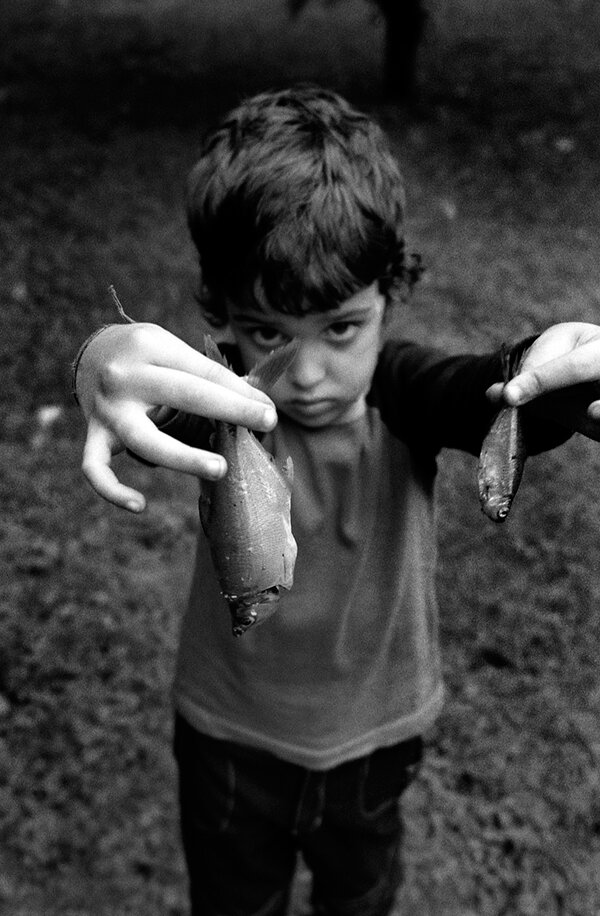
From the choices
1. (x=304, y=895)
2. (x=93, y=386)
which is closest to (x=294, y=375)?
(x=93, y=386)

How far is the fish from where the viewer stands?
4.83ft

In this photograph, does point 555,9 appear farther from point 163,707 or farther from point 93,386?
point 93,386

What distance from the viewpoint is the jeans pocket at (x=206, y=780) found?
2.24m

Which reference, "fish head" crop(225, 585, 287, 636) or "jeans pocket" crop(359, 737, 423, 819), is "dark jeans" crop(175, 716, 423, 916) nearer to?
"jeans pocket" crop(359, 737, 423, 819)

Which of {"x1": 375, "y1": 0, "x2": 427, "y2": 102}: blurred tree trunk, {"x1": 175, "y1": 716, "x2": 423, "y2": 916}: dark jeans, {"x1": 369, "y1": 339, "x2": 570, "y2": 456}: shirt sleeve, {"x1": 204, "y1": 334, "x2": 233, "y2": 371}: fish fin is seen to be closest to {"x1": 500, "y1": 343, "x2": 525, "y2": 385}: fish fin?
{"x1": 369, "y1": 339, "x2": 570, "y2": 456}: shirt sleeve

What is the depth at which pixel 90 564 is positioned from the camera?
4340 millimetres

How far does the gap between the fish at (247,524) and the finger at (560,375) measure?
0.39m

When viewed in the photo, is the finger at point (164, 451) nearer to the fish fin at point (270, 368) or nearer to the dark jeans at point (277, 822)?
the fish fin at point (270, 368)

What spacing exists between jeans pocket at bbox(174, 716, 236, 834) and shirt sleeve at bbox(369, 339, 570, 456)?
0.85 m

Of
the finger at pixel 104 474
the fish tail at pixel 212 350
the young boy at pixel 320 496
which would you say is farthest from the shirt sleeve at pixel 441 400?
the finger at pixel 104 474

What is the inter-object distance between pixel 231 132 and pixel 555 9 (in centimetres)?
1144

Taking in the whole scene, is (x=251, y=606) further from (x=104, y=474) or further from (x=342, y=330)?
(x=342, y=330)

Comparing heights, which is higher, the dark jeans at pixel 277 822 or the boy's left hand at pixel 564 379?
the boy's left hand at pixel 564 379

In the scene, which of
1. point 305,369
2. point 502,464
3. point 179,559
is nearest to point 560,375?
point 502,464
